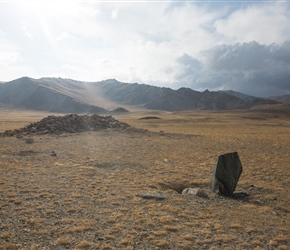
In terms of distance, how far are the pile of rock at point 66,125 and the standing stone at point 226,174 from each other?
30833mm

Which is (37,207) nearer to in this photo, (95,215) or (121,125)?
(95,215)

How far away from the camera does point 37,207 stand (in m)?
11.5

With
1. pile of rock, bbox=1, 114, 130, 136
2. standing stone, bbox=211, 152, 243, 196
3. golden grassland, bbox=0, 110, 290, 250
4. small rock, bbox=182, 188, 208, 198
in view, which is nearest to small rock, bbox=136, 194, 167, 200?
golden grassland, bbox=0, 110, 290, 250

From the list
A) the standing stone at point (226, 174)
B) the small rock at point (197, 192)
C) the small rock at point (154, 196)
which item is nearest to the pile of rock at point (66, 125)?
the small rock at point (154, 196)

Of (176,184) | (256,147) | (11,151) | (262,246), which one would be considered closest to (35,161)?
(11,151)

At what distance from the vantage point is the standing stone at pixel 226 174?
1396 cm

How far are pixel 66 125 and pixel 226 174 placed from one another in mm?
33285

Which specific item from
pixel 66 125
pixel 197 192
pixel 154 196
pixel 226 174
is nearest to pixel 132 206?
pixel 154 196

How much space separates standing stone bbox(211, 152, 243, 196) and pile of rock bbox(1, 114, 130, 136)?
30833 millimetres

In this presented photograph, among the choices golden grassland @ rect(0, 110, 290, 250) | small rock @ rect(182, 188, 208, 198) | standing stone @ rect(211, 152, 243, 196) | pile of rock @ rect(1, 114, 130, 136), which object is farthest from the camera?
pile of rock @ rect(1, 114, 130, 136)

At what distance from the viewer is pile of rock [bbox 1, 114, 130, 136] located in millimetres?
40219

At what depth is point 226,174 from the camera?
1407cm

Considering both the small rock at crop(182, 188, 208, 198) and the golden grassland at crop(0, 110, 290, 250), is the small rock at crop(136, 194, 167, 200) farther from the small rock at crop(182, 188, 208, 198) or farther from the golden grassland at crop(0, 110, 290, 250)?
the small rock at crop(182, 188, 208, 198)

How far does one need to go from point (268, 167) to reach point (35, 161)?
57.6ft
